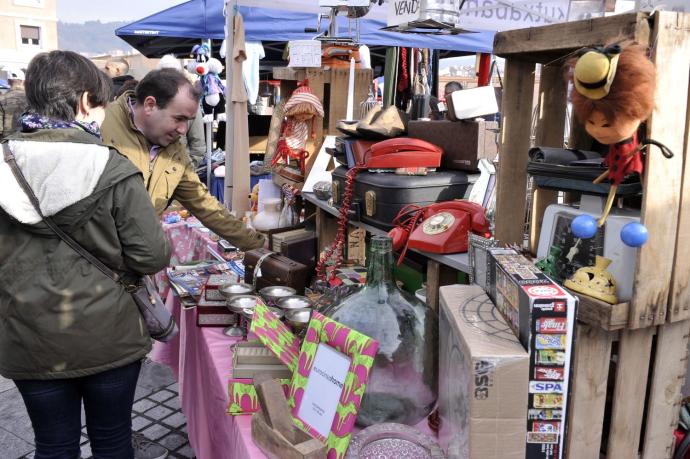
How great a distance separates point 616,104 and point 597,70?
96 mm

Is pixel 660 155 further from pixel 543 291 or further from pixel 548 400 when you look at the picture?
pixel 548 400

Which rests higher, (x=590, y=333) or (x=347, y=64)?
(x=347, y=64)

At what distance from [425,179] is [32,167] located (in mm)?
1234

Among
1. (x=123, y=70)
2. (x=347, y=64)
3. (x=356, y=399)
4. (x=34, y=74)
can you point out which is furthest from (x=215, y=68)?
(x=356, y=399)

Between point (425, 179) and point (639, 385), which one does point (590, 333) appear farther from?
point (425, 179)

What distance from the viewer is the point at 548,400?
3.50 feet

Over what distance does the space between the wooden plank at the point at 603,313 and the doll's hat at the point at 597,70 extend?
1.30ft

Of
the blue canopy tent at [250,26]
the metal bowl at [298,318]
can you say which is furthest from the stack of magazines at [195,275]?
the blue canopy tent at [250,26]

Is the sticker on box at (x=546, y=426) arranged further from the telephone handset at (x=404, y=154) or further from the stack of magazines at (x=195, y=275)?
the stack of magazines at (x=195, y=275)

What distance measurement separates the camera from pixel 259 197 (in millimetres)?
3514

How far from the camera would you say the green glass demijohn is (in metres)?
1.40

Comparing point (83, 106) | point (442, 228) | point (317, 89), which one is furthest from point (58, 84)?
point (317, 89)

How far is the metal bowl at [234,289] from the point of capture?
7.43 feet

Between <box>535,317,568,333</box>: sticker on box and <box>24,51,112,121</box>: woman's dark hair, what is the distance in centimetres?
148
